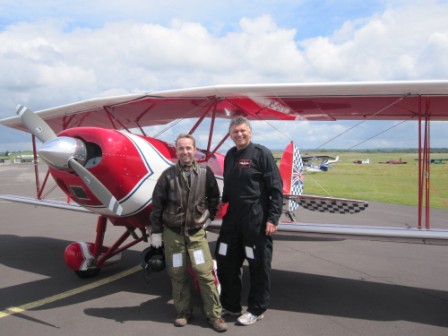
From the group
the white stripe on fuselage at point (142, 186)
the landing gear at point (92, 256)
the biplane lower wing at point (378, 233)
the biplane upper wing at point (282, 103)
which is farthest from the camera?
the landing gear at point (92, 256)

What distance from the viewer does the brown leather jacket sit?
3348mm

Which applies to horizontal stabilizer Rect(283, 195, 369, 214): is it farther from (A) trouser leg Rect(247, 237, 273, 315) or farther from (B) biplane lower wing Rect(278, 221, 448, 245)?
(A) trouser leg Rect(247, 237, 273, 315)

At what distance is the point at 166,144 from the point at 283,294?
2.21m

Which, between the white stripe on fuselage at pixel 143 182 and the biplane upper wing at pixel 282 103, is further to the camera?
the biplane upper wing at pixel 282 103

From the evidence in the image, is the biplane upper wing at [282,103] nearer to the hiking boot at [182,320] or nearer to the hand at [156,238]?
the hand at [156,238]

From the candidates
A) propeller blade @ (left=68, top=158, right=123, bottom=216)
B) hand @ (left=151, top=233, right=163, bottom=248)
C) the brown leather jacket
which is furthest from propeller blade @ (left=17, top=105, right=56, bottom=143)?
hand @ (left=151, top=233, right=163, bottom=248)

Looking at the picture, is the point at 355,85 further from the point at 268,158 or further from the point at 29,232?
the point at 29,232

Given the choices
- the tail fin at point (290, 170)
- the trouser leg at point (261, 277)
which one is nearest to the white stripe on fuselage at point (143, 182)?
the trouser leg at point (261, 277)

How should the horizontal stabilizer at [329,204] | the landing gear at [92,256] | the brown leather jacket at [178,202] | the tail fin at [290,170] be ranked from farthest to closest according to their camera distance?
the tail fin at [290,170], the horizontal stabilizer at [329,204], the landing gear at [92,256], the brown leather jacket at [178,202]

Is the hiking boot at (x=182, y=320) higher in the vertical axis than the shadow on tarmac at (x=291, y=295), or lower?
higher

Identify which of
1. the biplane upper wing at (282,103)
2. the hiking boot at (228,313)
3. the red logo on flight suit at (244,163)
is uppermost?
→ the biplane upper wing at (282,103)

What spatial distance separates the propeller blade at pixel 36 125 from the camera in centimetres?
417

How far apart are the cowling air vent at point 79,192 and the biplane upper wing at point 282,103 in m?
1.54

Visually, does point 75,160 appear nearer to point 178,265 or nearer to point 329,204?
point 178,265
